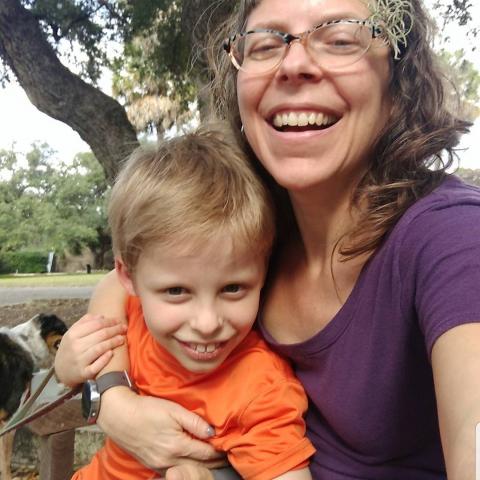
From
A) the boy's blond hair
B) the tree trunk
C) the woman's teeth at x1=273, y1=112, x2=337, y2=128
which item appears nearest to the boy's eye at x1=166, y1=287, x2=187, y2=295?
the boy's blond hair

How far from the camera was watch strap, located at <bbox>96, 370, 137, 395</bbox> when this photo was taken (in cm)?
156

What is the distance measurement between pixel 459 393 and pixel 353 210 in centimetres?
62

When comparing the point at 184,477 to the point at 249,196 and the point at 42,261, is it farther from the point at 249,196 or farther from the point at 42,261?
the point at 42,261

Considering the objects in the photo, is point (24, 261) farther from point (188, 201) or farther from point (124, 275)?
point (188, 201)

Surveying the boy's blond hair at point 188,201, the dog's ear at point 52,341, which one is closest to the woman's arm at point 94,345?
the boy's blond hair at point 188,201

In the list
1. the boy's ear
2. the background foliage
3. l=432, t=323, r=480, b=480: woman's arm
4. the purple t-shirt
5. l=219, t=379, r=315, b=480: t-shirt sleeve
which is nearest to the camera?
l=432, t=323, r=480, b=480: woman's arm

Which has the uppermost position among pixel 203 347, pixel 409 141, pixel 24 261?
pixel 24 261

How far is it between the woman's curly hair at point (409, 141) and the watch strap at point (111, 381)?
68 centimetres

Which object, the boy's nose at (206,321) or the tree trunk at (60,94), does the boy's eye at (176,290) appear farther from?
the tree trunk at (60,94)

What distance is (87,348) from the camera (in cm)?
164

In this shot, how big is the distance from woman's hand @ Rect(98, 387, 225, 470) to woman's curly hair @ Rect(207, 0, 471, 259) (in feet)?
1.83

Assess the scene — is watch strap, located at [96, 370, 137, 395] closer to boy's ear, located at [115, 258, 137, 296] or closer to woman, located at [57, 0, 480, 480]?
woman, located at [57, 0, 480, 480]

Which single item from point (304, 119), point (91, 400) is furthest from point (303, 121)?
point (91, 400)

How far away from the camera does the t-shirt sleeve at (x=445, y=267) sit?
0.90m
